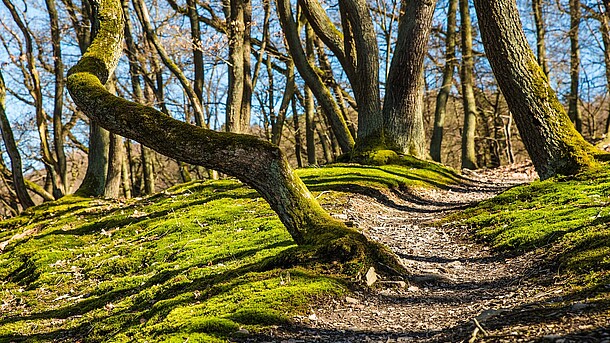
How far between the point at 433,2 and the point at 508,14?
235 inches

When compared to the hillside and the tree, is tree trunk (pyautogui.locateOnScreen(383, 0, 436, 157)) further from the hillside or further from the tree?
the hillside

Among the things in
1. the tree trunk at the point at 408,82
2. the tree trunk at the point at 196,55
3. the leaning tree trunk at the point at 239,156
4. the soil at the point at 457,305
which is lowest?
the soil at the point at 457,305

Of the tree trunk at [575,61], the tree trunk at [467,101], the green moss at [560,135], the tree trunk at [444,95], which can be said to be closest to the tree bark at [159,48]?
the tree trunk at [444,95]

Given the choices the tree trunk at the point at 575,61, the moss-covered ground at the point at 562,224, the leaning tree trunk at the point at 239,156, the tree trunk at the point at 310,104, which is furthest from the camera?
the tree trunk at the point at 575,61

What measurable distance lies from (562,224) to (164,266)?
5235mm

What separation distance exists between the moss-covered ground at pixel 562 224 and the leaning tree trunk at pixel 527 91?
0.47m

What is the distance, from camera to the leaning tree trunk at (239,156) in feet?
16.5

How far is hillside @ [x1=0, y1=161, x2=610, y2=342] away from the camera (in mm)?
4258

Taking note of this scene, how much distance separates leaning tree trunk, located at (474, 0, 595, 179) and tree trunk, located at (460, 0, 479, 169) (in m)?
12.8

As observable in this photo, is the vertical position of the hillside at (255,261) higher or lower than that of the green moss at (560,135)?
lower

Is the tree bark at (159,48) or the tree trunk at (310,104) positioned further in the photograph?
the tree trunk at (310,104)

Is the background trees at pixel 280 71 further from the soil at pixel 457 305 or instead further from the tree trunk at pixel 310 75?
the soil at pixel 457 305

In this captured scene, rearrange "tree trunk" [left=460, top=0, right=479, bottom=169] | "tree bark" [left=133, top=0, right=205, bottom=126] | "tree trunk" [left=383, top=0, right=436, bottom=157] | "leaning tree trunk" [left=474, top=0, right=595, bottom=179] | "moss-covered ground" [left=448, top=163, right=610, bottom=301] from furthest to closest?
"tree trunk" [left=460, top=0, right=479, bottom=169]
"tree bark" [left=133, top=0, right=205, bottom=126]
"tree trunk" [left=383, top=0, right=436, bottom=157]
"leaning tree trunk" [left=474, top=0, right=595, bottom=179]
"moss-covered ground" [left=448, top=163, right=610, bottom=301]

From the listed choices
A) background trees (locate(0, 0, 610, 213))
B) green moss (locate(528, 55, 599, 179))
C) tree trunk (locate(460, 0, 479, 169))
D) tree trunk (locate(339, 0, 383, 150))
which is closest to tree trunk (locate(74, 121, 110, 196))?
background trees (locate(0, 0, 610, 213))
